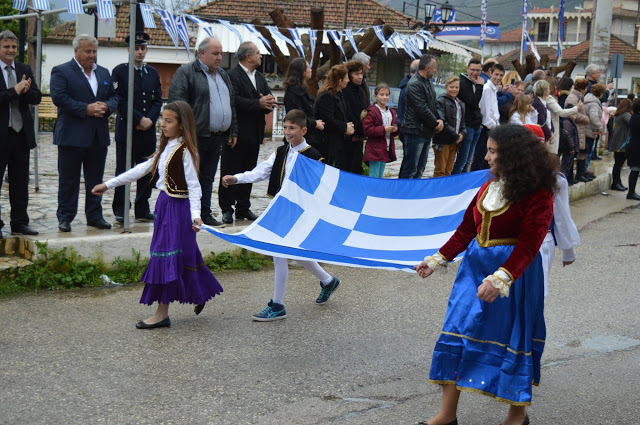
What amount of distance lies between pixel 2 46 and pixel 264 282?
3519 mm

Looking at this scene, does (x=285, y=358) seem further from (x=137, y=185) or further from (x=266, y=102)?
(x=266, y=102)

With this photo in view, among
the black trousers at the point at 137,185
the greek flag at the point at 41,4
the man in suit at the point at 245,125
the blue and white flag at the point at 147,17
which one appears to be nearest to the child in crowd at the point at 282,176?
the man in suit at the point at 245,125

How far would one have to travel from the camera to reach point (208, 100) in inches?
360

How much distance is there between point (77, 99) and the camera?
8.70m

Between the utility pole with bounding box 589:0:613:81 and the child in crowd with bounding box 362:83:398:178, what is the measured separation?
11.6m

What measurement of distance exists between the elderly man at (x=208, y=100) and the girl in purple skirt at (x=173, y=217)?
2353 millimetres

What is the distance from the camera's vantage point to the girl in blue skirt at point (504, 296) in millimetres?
4492

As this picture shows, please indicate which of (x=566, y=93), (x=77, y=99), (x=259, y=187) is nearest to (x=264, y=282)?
(x=77, y=99)

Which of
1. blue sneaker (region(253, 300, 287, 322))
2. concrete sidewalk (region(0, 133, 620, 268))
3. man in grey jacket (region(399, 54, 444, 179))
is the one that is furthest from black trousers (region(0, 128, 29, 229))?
man in grey jacket (region(399, 54, 444, 179))

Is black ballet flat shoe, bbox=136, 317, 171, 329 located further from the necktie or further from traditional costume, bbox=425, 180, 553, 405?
the necktie

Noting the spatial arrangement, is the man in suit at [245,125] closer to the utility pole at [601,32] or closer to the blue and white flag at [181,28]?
the blue and white flag at [181,28]

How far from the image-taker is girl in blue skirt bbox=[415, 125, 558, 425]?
4.49 metres

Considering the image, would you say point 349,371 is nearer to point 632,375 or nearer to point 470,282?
point 470,282

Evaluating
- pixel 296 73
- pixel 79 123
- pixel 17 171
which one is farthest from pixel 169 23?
pixel 17 171
